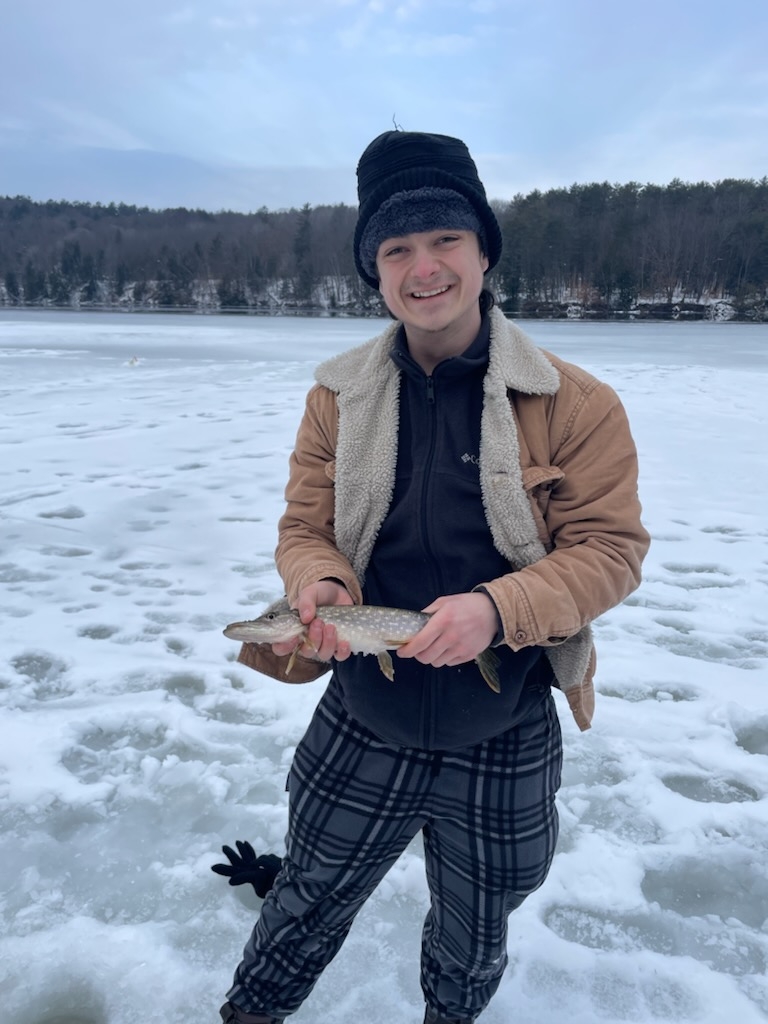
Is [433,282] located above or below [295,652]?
above

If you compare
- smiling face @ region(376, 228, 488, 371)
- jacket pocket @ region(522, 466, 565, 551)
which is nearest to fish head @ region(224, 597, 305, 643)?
jacket pocket @ region(522, 466, 565, 551)

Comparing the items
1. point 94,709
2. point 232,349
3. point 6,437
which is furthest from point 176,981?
point 232,349

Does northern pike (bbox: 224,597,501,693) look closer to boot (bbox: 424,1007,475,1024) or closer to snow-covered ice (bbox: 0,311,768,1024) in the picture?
boot (bbox: 424,1007,475,1024)

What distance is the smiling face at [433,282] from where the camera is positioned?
1.59 metres

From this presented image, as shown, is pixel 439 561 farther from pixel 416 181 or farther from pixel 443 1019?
pixel 443 1019

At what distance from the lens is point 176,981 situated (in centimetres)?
199

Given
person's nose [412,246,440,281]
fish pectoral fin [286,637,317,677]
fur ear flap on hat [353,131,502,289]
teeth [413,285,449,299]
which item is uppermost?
fur ear flap on hat [353,131,502,289]

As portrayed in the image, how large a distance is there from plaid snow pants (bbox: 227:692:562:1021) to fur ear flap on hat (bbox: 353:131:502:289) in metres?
1.17

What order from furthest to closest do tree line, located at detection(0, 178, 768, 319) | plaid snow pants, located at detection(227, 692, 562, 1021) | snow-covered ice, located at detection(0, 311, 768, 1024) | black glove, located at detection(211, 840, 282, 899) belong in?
tree line, located at detection(0, 178, 768, 319), black glove, located at detection(211, 840, 282, 899), snow-covered ice, located at detection(0, 311, 768, 1024), plaid snow pants, located at detection(227, 692, 562, 1021)

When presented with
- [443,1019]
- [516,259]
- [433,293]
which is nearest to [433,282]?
[433,293]

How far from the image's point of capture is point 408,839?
176 cm

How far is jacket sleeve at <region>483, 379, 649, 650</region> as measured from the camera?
4.66 ft

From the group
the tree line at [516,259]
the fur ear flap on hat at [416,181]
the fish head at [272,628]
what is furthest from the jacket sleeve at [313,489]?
the tree line at [516,259]

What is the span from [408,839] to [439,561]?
721 millimetres
